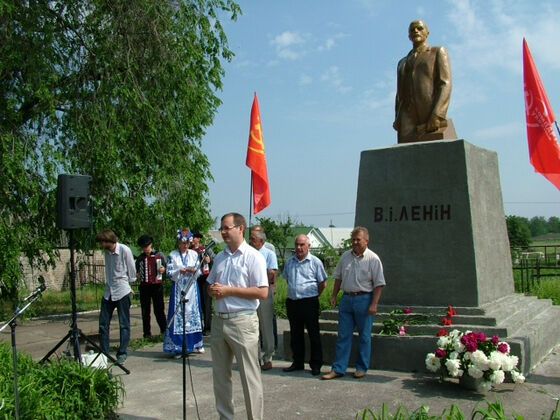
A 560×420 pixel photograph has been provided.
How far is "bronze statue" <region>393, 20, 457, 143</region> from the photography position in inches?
305

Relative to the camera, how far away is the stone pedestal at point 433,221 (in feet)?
23.8

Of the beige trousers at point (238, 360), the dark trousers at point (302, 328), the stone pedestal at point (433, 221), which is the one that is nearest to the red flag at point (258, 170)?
the stone pedestal at point (433, 221)

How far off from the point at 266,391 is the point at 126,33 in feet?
30.8

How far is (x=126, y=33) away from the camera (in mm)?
13008

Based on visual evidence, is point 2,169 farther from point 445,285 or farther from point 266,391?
point 445,285

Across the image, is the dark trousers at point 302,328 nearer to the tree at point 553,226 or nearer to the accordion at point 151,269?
the accordion at point 151,269

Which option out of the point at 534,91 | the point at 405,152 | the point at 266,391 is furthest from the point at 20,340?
the point at 534,91

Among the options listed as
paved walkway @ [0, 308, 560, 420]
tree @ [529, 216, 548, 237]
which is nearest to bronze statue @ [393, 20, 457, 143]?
paved walkway @ [0, 308, 560, 420]

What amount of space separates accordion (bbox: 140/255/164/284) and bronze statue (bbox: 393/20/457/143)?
4325mm

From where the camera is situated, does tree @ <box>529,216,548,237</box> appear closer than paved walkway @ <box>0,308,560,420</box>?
No

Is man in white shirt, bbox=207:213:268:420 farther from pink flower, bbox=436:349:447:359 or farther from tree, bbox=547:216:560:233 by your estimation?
tree, bbox=547:216:560:233

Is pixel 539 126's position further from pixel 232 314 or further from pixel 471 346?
pixel 232 314

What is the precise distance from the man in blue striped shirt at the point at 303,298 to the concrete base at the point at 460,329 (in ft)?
1.26

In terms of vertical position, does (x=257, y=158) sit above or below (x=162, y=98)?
below
